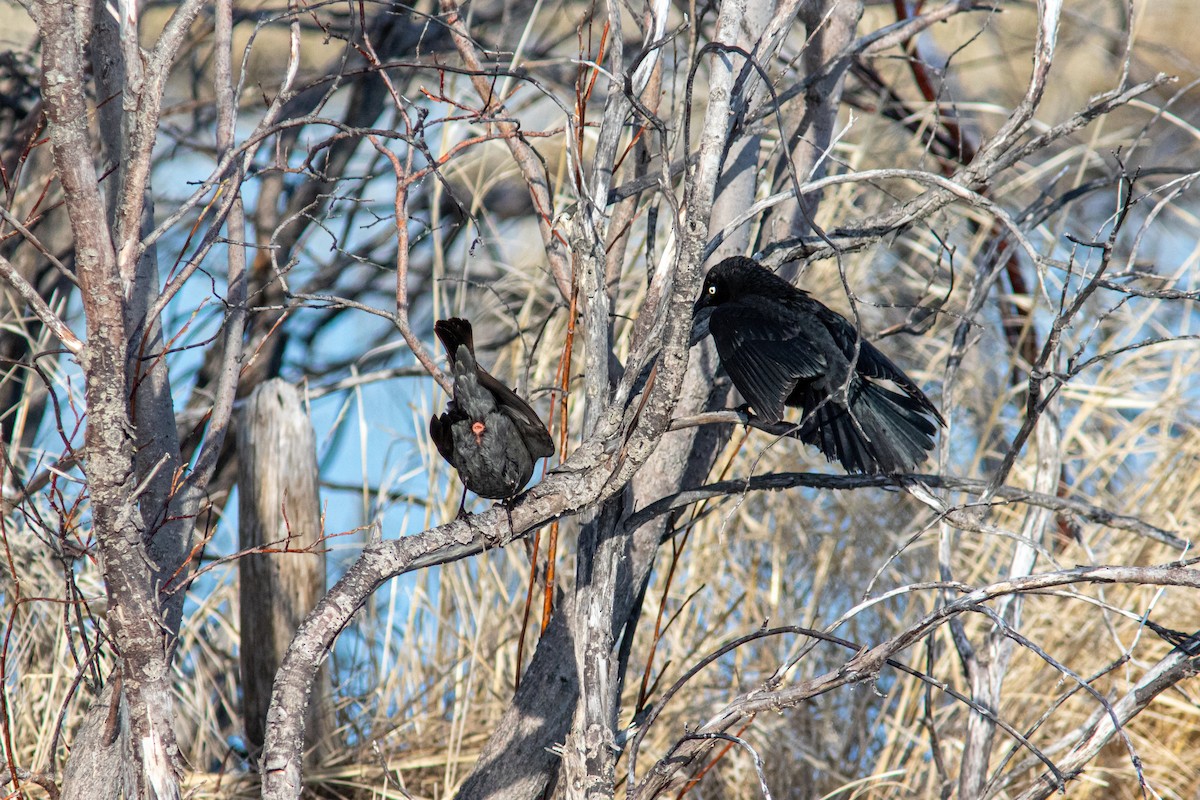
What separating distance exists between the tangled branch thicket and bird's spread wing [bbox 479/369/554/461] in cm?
7

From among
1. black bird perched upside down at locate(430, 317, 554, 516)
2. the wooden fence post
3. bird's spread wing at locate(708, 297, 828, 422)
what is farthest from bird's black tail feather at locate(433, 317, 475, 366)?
the wooden fence post

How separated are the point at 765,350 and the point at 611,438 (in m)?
0.50

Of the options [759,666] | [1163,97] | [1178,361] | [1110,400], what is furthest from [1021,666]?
[1163,97]

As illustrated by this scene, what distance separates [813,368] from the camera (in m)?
2.35

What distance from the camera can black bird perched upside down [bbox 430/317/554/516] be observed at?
2.00 m

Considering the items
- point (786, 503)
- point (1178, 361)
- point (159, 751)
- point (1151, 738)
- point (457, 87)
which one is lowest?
point (1151, 738)

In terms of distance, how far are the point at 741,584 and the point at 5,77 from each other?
11.8 feet

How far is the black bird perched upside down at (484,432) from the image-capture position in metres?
2.00

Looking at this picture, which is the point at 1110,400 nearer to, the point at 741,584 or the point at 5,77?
the point at 741,584

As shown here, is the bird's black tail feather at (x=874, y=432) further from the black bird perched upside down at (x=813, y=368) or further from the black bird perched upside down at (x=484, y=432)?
the black bird perched upside down at (x=484, y=432)

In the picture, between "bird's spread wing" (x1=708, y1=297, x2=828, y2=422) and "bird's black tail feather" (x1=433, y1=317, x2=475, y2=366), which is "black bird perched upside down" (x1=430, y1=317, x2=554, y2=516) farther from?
"bird's spread wing" (x1=708, y1=297, x2=828, y2=422)

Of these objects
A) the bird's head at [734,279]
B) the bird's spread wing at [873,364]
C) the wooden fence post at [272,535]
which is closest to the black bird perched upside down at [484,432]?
the bird's head at [734,279]

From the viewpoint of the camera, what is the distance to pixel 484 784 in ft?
7.68

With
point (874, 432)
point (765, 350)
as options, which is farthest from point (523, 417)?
point (874, 432)
